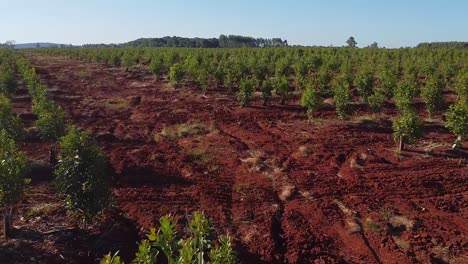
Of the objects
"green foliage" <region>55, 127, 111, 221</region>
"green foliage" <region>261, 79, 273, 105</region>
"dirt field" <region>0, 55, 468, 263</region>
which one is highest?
"green foliage" <region>261, 79, 273, 105</region>

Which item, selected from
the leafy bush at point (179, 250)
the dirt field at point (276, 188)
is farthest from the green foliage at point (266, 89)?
the leafy bush at point (179, 250)

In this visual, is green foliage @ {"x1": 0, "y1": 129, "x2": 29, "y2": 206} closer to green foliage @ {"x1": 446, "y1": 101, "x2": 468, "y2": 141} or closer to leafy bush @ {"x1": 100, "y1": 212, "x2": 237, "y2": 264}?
leafy bush @ {"x1": 100, "y1": 212, "x2": 237, "y2": 264}

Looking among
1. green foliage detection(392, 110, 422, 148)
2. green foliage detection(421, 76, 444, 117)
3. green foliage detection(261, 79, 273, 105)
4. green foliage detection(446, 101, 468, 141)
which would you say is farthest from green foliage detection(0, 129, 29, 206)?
green foliage detection(421, 76, 444, 117)

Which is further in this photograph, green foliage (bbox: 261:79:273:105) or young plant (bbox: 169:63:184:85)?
young plant (bbox: 169:63:184:85)

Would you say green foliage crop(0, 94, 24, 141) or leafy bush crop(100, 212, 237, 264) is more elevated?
leafy bush crop(100, 212, 237, 264)

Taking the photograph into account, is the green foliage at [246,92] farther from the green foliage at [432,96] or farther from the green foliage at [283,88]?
the green foliage at [432,96]

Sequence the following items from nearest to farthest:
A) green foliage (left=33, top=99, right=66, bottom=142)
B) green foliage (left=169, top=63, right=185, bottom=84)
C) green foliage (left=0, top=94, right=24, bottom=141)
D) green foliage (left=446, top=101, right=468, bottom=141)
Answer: green foliage (left=446, top=101, right=468, bottom=141), green foliage (left=33, top=99, right=66, bottom=142), green foliage (left=0, top=94, right=24, bottom=141), green foliage (left=169, top=63, right=185, bottom=84)

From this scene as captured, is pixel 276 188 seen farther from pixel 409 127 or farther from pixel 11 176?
pixel 11 176

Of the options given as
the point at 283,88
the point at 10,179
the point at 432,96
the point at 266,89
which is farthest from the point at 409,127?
the point at 10,179
